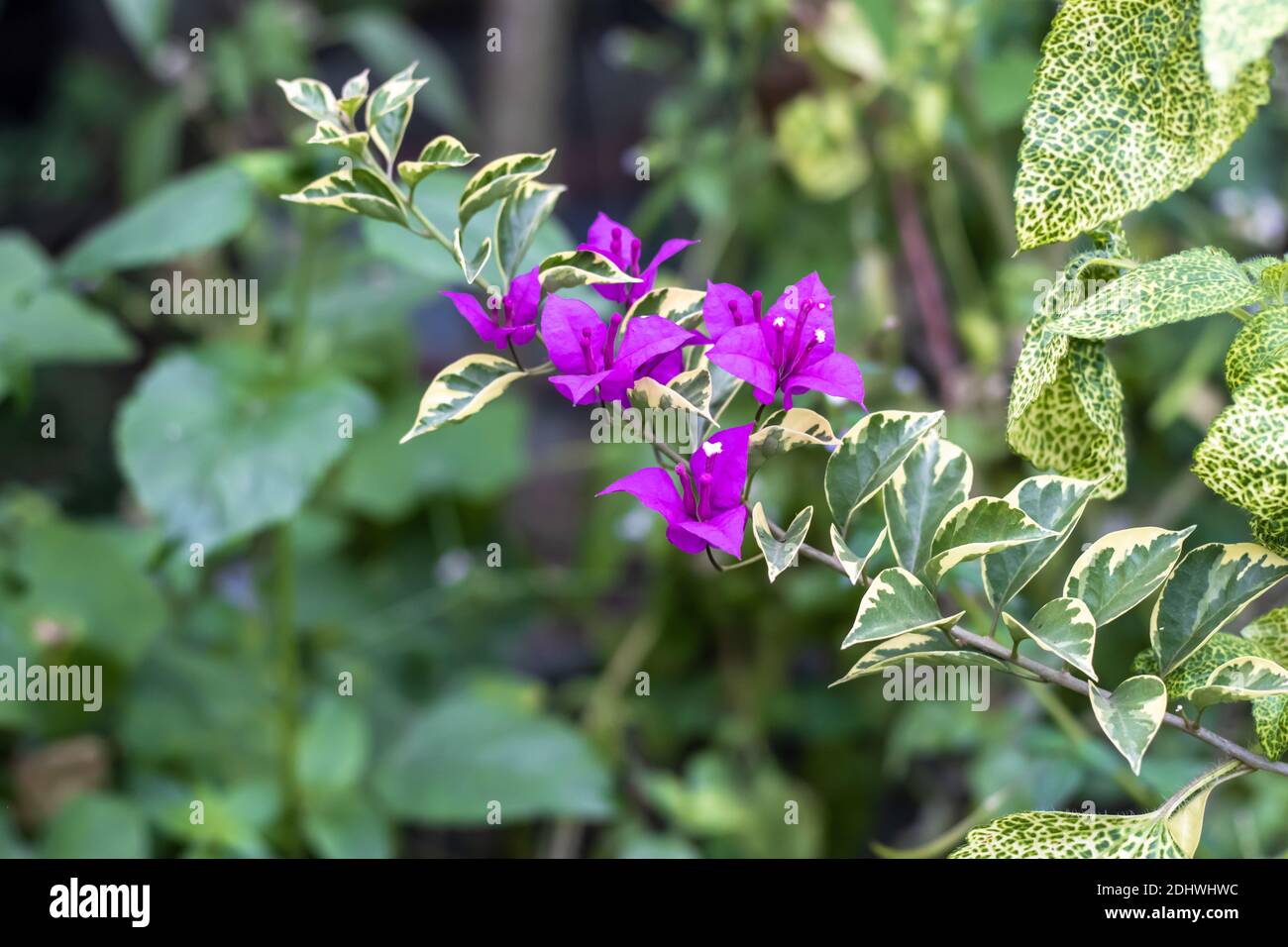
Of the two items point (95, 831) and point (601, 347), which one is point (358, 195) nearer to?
point (601, 347)

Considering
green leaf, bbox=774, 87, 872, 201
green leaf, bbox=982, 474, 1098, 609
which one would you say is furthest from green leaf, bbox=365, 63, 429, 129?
green leaf, bbox=774, 87, 872, 201

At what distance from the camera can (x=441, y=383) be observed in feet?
1.13

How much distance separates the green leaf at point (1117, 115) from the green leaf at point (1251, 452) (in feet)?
0.24

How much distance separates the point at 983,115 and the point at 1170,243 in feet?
0.74

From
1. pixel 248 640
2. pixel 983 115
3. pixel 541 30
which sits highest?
pixel 541 30

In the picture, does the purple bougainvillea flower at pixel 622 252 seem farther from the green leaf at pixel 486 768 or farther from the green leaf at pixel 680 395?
the green leaf at pixel 486 768

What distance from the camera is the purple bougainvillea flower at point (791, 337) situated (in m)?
0.34

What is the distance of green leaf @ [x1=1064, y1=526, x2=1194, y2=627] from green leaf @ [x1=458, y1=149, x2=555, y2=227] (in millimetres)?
208

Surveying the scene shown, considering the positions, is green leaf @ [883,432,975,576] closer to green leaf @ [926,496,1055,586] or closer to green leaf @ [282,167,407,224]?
green leaf @ [926,496,1055,586]

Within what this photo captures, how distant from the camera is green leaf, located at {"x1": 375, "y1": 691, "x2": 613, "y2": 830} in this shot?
0.88 metres

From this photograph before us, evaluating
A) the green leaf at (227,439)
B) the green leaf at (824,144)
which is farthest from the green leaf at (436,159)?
the green leaf at (824,144)

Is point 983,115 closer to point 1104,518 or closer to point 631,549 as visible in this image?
point 1104,518

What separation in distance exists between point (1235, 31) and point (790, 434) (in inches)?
6.2
